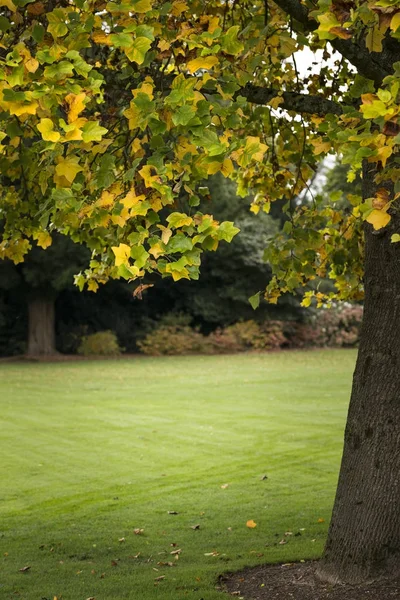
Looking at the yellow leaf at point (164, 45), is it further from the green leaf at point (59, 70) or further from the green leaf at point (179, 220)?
the green leaf at point (179, 220)

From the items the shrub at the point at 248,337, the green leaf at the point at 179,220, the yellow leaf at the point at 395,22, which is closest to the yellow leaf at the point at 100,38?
the green leaf at the point at 179,220

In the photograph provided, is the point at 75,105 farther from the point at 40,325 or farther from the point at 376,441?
the point at 40,325

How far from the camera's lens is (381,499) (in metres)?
5.80

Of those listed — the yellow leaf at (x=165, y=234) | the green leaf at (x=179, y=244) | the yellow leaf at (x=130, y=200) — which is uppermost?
the yellow leaf at (x=130, y=200)

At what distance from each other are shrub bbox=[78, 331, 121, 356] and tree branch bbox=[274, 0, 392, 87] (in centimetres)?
2754

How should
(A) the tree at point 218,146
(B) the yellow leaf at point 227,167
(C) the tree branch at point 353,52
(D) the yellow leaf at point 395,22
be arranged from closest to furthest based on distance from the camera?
(D) the yellow leaf at point 395,22, (A) the tree at point 218,146, (B) the yellow leaf at point 227,167, (C) the tree branch at point 353,52

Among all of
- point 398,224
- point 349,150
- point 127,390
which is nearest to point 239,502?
point 398,224

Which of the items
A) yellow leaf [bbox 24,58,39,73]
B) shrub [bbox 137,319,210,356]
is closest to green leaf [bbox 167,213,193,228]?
yellow leaf [bbox 24,58,39,73]

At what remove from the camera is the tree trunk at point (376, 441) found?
5.79m

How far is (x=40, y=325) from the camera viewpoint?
31.7 meters

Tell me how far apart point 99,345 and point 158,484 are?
22582 mm

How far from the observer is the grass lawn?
6758mm

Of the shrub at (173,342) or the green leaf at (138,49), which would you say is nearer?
the green leaf at (138,49)

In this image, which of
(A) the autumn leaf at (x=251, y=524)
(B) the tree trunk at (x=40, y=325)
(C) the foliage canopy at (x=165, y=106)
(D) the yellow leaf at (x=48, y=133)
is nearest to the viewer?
(D) the yellow leaf at (x=48, y=133)
